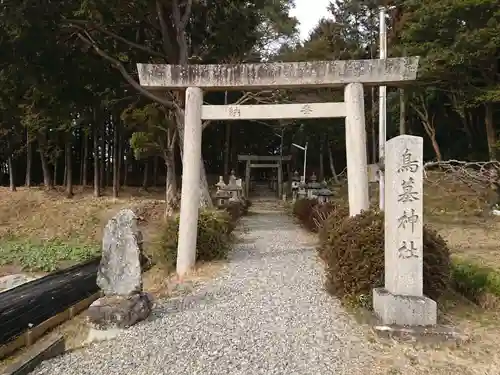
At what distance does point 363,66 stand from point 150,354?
5.97 meters

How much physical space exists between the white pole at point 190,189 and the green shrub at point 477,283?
465cm

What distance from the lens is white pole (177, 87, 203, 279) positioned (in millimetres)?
8070

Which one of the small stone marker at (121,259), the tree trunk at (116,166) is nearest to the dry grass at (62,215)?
the tree trunk at (116,166)

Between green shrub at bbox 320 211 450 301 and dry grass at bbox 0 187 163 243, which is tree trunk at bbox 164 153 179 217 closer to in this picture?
dry grass at bbox 0 187 163 243

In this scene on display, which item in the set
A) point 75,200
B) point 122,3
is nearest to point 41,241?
point 75,200

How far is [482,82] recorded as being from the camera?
18703mm

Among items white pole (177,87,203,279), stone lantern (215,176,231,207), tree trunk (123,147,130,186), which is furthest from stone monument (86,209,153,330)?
tree trunk (123,147,130,186)

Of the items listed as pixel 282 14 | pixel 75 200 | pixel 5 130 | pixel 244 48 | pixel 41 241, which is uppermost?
pixel 282 14

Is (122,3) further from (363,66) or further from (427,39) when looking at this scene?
(427,39)

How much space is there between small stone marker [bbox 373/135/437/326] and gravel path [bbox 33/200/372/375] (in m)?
0.58

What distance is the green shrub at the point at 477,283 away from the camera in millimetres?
6371

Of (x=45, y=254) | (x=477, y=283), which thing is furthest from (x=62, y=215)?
(x=477, y=283)

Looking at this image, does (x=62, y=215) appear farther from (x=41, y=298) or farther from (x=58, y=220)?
(x=41, y=298)

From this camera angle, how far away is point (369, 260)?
223 inches
